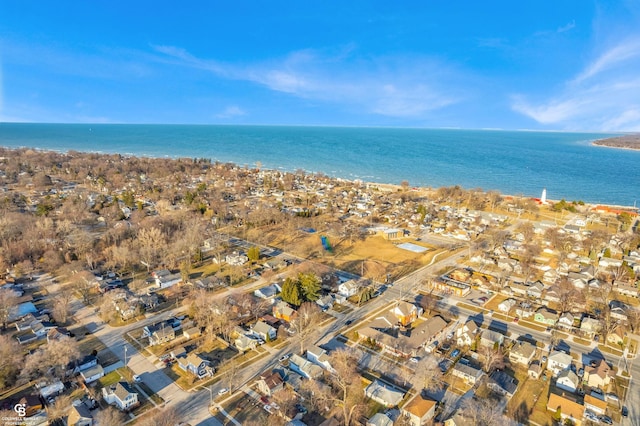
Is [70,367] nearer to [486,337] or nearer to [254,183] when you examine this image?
[486,337]

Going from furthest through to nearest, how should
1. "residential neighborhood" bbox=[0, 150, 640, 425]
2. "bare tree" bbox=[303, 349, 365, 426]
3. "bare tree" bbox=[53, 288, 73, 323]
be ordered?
1. "bare tree" bbox=[53, 288, 73, 323]
2. "residential neighborhood" bbox=[0, 150, 640, 425]
3. "bare tree" bbox=[303, 349, 365, 426]

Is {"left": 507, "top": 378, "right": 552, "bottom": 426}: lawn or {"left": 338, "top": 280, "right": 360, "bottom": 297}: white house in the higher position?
{"left": 338, "top": 280, "right": 360, "bottom": 297}: white house

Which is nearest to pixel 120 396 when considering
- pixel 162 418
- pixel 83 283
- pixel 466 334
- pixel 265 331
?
pixel 162 418

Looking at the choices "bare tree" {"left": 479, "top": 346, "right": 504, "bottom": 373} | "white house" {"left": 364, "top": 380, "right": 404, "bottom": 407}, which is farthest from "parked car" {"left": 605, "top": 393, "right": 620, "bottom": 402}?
"white house" {"left": 364, "top": 380, "right": 404, "bottom": 407}

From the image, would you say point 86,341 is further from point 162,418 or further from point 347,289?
point 347,289

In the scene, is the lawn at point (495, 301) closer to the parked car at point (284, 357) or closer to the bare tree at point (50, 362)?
the parked car at point (284, 357)

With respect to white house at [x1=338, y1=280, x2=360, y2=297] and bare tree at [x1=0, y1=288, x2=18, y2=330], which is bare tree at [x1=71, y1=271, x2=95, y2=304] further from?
white house at [x1=338, y1=280, x2=360, y2=297]

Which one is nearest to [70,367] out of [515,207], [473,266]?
[473,266]
